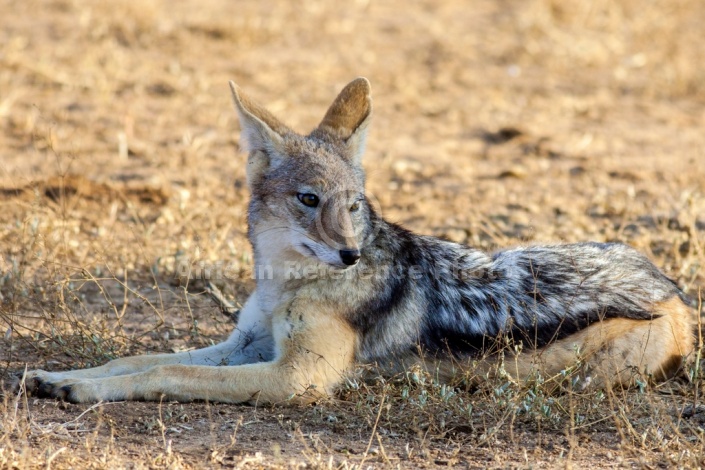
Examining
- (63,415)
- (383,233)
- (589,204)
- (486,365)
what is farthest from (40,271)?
(589,204)

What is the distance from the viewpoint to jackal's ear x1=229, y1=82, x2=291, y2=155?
538cm

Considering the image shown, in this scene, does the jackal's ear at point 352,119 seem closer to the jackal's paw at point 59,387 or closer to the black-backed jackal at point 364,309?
the black-backed jackal at point 364,309

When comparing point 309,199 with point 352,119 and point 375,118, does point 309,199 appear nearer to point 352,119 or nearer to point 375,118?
point 352,119

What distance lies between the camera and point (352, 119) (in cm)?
583

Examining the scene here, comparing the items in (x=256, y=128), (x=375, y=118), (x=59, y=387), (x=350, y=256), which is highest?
(x=375, y=118)

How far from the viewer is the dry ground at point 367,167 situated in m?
4.61

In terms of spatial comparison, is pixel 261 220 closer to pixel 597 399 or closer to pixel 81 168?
pixel 597 399

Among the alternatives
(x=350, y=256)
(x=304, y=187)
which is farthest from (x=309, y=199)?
(x=350, y=256)

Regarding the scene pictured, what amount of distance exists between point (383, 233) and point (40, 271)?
2781 mm

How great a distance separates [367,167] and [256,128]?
3969 millimetres

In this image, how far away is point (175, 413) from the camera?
15.6 ft

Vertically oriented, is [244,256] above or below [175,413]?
above

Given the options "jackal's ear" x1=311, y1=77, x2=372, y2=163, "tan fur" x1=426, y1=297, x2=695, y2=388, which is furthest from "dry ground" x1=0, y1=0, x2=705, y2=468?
"jackal's ear" x1=311, y1=77, x2=372, y2=163

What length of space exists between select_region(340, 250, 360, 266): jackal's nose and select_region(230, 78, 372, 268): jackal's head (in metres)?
0.03
